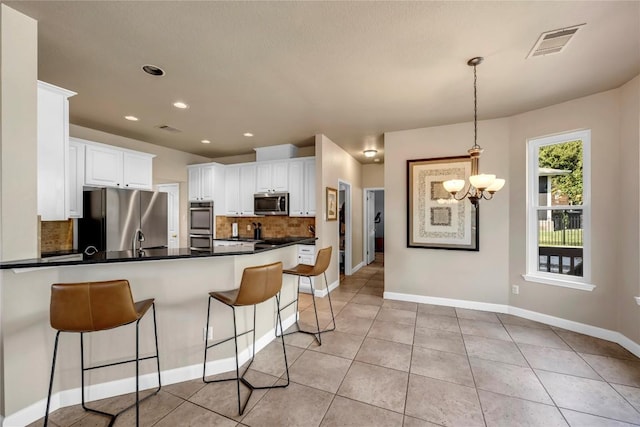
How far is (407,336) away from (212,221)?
4.09 meters

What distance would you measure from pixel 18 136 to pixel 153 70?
1.12 meters

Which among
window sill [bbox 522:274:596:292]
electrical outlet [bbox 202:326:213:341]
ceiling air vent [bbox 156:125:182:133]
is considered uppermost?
ceiling air vent [bbox 156:125:182:133]

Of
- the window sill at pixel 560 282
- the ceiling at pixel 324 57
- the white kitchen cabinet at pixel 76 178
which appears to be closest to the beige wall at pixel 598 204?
the window sill at pixel 560 282

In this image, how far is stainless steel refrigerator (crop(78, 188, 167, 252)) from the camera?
352 centimetres

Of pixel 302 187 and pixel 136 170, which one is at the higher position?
Answer: pixel 136 170

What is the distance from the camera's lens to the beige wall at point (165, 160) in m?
4.12

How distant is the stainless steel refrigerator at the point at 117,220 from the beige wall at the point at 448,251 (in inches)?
150

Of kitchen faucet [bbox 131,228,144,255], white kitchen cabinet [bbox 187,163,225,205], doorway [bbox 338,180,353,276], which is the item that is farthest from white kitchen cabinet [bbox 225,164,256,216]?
doorway [bbox 338,180,353,276]

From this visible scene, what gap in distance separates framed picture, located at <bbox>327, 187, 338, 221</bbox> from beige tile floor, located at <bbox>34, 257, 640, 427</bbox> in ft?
6.59

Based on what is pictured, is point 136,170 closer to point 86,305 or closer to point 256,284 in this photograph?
point 86,305

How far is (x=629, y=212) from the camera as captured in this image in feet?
8.53

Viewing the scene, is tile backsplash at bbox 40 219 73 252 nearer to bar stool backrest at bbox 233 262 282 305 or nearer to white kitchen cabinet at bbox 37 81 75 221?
white kitchen cabinet at bbox 37 81 75 221

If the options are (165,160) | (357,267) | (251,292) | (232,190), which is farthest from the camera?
(357,267)

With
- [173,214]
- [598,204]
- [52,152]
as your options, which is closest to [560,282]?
[598,204]
